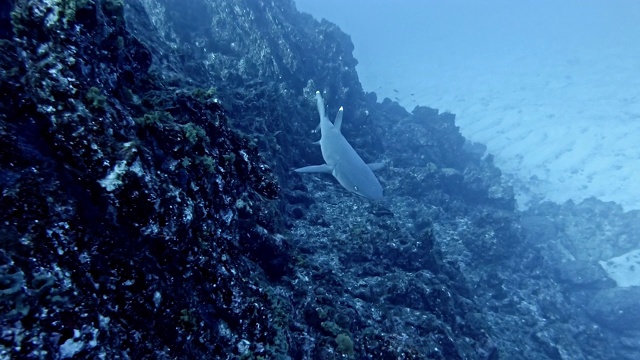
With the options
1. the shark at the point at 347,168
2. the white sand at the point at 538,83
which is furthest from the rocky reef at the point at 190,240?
the white sand at the point at 538,83

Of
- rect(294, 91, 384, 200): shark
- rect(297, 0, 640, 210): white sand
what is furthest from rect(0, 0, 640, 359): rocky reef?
rect(297, 0, 640, 210): white sand

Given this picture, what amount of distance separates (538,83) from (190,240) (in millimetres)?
51996

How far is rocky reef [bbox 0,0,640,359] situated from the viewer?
8.38 feet

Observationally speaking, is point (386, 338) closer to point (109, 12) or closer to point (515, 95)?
point (109, 12)

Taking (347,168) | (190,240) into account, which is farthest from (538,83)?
(190,240)

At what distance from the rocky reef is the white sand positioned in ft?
44.4

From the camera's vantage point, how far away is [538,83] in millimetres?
43125

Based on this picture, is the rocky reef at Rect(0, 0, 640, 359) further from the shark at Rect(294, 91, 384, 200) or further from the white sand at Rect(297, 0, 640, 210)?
the white sand at Rect(297, 0, 640, 210)

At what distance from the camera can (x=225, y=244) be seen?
4184 millimetres

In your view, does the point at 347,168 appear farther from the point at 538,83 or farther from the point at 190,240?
the point at 538,83

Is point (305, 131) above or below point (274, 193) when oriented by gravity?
above

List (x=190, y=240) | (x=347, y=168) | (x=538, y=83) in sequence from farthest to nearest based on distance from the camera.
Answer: (x=538, y=83) < (x=347, y=168) < (x=190, y=240)

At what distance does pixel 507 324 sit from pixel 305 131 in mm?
9693

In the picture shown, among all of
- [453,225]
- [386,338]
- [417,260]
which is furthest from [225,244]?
[453,225]
